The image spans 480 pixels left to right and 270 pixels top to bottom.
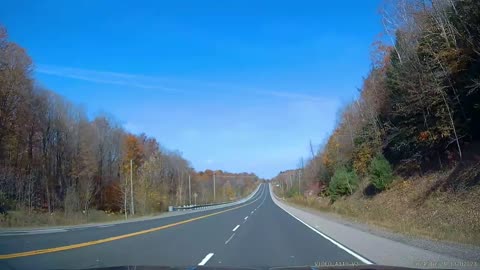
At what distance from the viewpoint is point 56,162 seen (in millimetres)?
75188

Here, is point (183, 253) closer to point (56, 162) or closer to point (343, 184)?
point (343, 184)

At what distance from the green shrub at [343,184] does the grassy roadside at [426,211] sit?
41.0ft

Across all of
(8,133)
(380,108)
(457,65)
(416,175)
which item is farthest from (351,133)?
(8,133)

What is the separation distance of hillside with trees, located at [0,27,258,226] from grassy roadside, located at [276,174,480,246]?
95.9ft

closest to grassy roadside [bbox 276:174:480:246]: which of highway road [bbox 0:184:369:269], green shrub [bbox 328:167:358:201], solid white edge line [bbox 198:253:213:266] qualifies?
highway road [bbox 0:184:369:269]

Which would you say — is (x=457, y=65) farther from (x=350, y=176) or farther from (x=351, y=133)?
(x=351, y=133)

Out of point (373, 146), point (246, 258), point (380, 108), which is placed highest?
point (380, 108)

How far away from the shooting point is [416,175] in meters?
43.2

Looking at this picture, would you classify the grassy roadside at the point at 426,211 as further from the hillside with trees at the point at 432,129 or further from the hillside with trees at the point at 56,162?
the hillside with trees at the point at 56,162

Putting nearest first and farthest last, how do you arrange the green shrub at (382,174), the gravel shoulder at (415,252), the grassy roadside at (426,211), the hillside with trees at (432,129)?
the gravel shoulder at (415,252) < the grassy roadside at (426,211) < the hillside with trees at (432,129) < the green shrub at (382,174)

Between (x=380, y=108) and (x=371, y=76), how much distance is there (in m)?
9.11

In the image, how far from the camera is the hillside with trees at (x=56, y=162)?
5069 centimetres

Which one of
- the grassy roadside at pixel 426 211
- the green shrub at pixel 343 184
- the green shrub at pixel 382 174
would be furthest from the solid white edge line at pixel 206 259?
the green shrub at pixel 343 184

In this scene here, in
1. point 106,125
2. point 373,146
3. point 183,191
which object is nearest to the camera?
point 373,146
